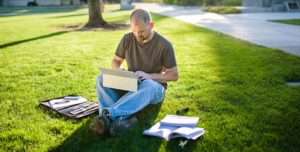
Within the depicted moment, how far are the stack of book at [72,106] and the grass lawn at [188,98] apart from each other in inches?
4.5

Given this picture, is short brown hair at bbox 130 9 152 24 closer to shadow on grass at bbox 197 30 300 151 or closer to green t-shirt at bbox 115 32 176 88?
green t-shirt at bbox 115 32 176 88

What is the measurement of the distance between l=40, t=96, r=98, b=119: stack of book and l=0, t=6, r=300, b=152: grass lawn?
11 cm

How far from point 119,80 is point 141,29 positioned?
24.9 inches

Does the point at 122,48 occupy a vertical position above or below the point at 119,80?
above

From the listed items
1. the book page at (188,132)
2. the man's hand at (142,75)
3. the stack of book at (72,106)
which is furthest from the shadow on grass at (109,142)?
the man's hand at (142,75)

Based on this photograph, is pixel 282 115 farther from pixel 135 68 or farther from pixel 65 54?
pixel 65 54

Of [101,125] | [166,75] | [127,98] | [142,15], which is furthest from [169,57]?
[101,125]

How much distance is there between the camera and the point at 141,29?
3.89m

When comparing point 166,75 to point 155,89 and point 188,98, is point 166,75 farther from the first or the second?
point 188,98

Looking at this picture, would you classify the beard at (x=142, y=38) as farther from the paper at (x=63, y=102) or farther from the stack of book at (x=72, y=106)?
the paper at (x=63, y=102)

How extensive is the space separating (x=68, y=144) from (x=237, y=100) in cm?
247

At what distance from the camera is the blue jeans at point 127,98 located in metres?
3.74

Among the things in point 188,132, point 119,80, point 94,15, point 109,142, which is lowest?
point 109,142

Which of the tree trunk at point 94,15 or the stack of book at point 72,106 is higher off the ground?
the tree trunk at point 94,15
